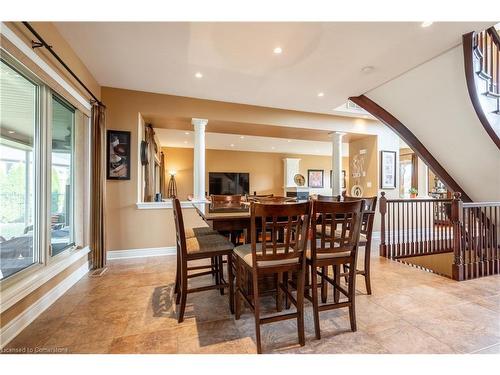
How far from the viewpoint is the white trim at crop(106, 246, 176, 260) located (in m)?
3.76

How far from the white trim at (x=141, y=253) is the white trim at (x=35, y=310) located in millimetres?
776

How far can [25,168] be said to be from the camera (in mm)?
2117

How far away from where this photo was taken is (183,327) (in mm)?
1934

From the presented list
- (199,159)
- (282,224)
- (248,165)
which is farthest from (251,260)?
(248,165)

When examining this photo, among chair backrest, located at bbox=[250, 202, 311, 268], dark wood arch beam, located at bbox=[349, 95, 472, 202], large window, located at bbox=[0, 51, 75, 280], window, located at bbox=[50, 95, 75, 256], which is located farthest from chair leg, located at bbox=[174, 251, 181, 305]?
dark wood arch beam, located at bbox=[349, 95, 472, 202]

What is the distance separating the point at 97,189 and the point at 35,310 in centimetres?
163

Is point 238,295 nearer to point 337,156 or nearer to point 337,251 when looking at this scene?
point 337,251

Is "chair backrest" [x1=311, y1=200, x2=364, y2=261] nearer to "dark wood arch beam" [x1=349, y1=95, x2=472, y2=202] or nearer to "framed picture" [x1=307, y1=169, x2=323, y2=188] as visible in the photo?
"dark wood arch beam" [x1=349, y1=95, x2=472, y2=202]

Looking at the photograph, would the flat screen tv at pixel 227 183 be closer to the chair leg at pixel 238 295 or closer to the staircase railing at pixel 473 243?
the staircase railing at pixel 473 243

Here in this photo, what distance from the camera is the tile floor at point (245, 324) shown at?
5.53 feet

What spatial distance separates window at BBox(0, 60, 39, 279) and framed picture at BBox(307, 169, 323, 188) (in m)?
9.40
